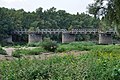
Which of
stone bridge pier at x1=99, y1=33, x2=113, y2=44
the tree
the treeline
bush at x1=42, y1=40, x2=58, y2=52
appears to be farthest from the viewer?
the treeline

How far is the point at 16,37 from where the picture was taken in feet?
318

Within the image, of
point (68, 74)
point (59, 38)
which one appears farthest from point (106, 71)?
point (59, 38)

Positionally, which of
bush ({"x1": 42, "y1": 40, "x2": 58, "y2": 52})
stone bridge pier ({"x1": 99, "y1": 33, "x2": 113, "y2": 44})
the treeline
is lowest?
stone bridge pier ({"x1": 99, "y1": 33, "x2": 113, "y2": 44})

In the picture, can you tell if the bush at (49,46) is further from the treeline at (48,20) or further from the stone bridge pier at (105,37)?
the treeline at (48,20)

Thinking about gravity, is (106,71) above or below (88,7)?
below

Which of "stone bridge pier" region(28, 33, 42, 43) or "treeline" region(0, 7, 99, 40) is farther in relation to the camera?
"treeline" region(0, 7, 99, 40)

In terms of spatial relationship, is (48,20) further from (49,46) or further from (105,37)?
(49,46)

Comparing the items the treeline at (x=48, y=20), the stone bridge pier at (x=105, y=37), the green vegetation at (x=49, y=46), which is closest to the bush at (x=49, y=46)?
the green vegetation at (x=49, y=46)

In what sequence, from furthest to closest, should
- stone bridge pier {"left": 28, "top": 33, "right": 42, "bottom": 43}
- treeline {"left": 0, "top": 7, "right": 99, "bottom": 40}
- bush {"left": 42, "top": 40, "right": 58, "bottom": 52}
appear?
treeline {"left": 0, "top": 7, "right": 99, "bottom": 40}
stone bridge pier {"left": 28, "top": 33, "right": 42, "bottom": 43}
bush {"left": 42, "top": 40, "right": 58, "bottom": 52}

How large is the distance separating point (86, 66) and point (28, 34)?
279ft

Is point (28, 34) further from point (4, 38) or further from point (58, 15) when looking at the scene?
point (58, 15)

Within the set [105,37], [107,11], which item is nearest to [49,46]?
[107,11]

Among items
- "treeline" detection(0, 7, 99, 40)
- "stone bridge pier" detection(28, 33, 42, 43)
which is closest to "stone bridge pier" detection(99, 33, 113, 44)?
"treeline" detection(0, 7, 99, 40)

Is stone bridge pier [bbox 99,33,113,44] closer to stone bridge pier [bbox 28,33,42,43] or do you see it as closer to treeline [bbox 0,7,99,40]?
treeline [bbox 0,7,99,40]
